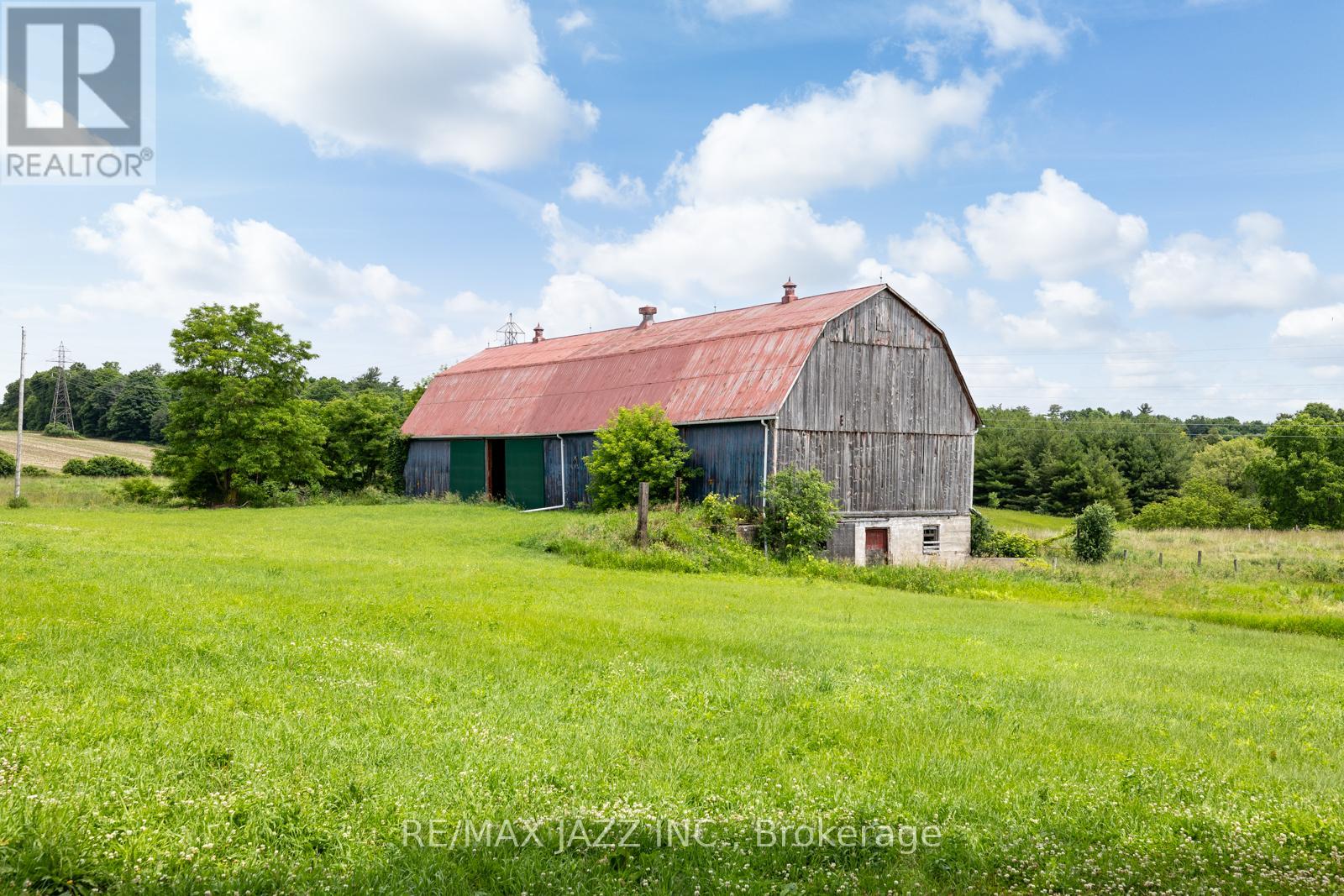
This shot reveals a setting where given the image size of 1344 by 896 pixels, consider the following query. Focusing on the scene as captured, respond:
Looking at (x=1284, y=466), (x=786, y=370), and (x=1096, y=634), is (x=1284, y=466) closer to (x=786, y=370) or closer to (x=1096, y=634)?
(x=786, y=370)

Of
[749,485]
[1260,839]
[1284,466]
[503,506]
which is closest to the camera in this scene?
[1260,839]

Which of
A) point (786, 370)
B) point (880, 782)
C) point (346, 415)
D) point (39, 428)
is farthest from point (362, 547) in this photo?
point (39, 428)

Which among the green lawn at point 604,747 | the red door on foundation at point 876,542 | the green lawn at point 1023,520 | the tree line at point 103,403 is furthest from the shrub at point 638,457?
the tree line at point 103,403

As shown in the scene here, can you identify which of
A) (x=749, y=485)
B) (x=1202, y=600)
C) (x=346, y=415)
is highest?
(x=346, y=415)

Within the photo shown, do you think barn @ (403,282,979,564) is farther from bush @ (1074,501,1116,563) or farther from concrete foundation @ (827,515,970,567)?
bush @ (1074,501,1116,563)

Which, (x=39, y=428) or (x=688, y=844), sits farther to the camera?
(x=39, y=428)

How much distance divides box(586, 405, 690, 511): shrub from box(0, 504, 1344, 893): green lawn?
17.4 meters

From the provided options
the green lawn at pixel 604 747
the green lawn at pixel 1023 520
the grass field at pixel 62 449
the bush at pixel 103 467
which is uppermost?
the grass field at pixel 62 449

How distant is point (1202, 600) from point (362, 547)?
74.8ft

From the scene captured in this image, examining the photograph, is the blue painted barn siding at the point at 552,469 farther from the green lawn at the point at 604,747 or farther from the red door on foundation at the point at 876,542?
the green lawn at the point at 604,747

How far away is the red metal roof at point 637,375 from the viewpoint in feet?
105

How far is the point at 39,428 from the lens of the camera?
339 ft

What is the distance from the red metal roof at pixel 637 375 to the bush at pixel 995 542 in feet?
35.1

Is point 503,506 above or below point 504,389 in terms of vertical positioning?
below
